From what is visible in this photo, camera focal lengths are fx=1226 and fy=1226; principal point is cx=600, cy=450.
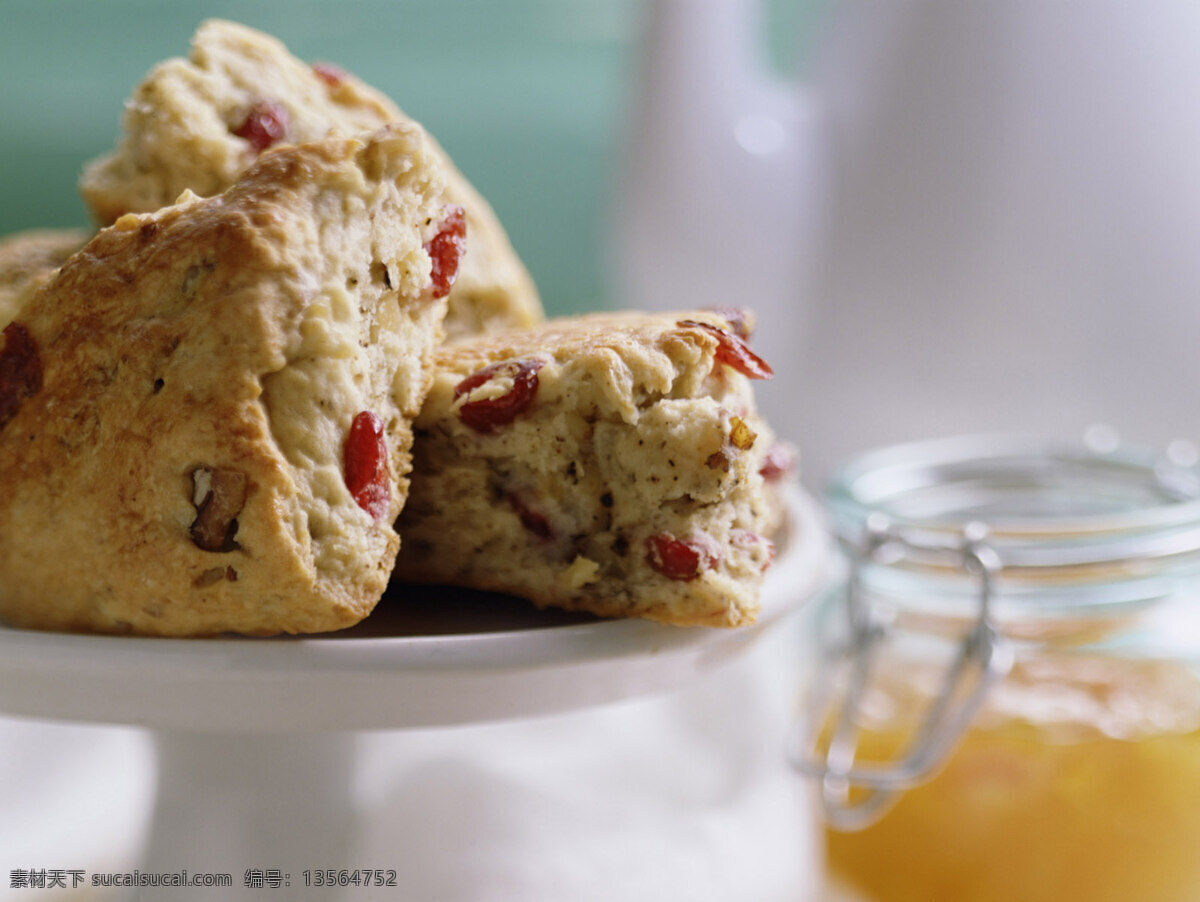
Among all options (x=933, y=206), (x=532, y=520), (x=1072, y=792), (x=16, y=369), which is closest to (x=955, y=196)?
(x=933, y=206)

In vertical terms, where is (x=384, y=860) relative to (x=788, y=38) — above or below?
below

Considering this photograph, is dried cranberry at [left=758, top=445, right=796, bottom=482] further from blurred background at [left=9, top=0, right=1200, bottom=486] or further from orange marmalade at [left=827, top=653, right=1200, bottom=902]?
blurred background at [left=9, top=0, right=1200, bottom=486]

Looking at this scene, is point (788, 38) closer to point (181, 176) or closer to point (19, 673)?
point (181, 176)

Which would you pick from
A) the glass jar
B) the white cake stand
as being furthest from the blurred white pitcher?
the white cake stand

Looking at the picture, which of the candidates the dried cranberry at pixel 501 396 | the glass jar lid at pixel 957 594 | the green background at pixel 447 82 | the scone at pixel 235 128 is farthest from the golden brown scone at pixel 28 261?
the green background at pixel 447 82

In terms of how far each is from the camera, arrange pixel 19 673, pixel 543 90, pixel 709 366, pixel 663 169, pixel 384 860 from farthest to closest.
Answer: pixel 543 90
pixel 663 169
pixel 384 860
pixel 709 366
pixel 19 673

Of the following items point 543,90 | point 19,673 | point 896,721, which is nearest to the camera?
point 19,673

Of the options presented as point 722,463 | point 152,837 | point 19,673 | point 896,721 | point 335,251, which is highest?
point 335,251

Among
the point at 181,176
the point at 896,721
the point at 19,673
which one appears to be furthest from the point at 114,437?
the point at 896,721
